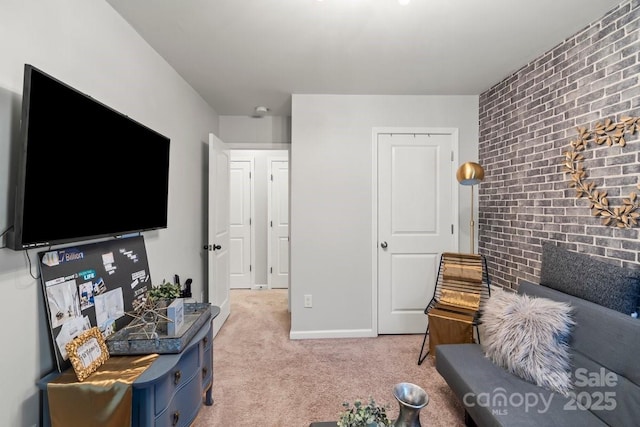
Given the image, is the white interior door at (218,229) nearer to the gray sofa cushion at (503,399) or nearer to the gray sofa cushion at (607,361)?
the gray sofa cushion at (503,399)

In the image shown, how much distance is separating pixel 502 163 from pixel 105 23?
10.3ft

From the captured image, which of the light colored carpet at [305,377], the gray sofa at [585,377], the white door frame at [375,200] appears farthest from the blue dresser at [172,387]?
the white door frame at [375,200]

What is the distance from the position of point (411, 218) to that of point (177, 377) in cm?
243

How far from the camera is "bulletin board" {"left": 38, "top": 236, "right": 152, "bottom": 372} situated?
1.20 meters

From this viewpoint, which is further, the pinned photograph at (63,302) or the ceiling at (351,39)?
the ceiling at (351,39)

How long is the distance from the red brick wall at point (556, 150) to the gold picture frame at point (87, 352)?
2756 millimetres

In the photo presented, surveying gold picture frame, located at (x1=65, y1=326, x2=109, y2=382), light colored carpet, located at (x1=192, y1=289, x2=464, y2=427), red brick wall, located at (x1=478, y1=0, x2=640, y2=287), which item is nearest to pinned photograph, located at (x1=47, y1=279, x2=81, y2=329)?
gold picture frame, located at (x1=65, y1=326, x2=109, y2=382)

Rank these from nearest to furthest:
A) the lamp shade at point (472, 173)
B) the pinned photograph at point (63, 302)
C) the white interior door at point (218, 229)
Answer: the pinned photograph at point (63, 302) < the lamp shade at point (472, 173) < the white interior door at point (218, 229)

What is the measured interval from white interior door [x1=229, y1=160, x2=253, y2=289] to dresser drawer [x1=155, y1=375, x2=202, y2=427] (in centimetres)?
315

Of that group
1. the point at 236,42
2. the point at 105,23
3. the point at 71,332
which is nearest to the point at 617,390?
the point at 71,332

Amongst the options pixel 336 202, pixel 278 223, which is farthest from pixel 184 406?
pixel 278 223

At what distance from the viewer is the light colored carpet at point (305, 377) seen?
1.86m

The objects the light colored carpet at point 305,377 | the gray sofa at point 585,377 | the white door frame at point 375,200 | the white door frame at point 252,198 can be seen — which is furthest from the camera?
the white door frame at point 252,198

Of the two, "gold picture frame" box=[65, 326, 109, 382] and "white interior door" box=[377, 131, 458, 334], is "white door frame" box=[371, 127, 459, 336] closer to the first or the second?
"white interior door" box=[377, 131, 458, 334]
